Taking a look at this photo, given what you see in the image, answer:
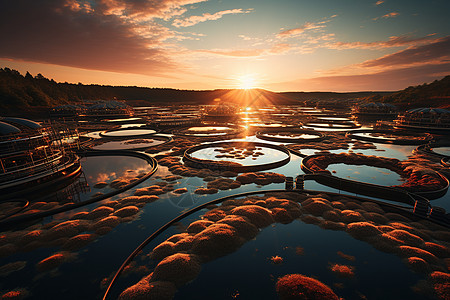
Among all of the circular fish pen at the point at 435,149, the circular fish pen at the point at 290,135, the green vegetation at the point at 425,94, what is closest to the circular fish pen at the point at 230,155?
the circular fish pen at the point at 290,135

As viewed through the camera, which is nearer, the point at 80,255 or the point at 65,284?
the point at 65,284

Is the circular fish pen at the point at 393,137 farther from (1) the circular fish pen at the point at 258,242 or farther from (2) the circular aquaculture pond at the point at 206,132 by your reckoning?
(1) the circular fish pen at the point at 258,242

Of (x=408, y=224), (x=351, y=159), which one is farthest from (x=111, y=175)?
(x=351, y=159)

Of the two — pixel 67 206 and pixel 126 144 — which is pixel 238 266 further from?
pixel 126 144

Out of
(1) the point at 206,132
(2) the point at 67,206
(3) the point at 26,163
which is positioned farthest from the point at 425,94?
(3) the point at 26,163

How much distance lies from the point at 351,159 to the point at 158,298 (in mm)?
34924

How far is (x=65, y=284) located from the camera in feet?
35.6

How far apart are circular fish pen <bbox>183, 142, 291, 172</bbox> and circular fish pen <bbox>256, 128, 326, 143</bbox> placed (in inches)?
300

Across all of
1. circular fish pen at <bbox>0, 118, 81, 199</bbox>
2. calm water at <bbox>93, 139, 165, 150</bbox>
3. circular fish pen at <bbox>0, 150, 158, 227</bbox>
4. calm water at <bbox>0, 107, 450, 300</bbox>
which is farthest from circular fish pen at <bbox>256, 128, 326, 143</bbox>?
circular fish pen at <bbox>0, 118, 81, 199</bbox>

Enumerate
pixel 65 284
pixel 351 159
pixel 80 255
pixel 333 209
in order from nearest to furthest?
pixel 65 284 → pixel 80 255 → pixel 333 209 → pixel 351 159

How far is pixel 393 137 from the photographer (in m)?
49.3

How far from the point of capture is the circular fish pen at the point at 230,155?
94.6 feet

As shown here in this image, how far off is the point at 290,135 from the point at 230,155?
2630cm

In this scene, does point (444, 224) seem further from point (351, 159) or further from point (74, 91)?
point (74, 91)
